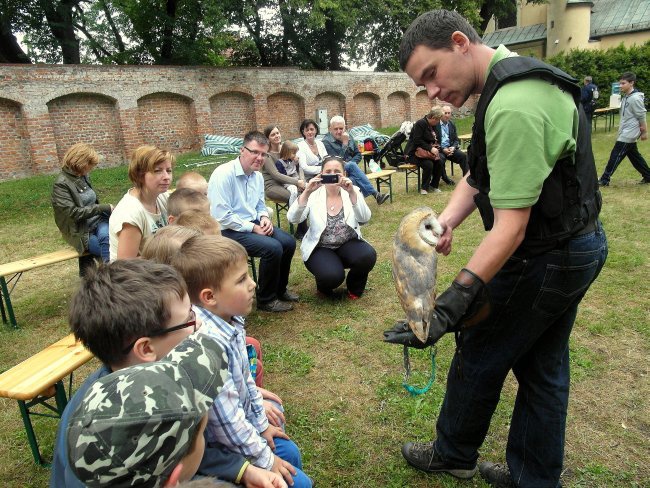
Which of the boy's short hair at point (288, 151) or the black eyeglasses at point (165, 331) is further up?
the black eyeglasses at point (165, 331)

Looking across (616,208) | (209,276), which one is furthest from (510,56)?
(616,208)

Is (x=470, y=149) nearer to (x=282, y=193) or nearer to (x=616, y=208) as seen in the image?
Answer: (x=282, y=193)

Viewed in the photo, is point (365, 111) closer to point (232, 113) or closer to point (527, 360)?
point (232, 113)

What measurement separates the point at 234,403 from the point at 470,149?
130cm

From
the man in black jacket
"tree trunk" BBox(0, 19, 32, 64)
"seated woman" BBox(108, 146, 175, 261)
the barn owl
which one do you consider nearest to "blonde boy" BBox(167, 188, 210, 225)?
"seated woman" BBox(108, 146, 175, 261)

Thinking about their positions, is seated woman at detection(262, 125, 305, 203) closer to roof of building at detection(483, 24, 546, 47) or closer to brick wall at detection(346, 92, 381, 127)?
brick wall at detection(346, 92, 381, 127)

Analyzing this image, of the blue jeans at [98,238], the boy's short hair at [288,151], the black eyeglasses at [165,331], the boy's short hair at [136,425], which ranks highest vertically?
the boy's short hair at [136,425]

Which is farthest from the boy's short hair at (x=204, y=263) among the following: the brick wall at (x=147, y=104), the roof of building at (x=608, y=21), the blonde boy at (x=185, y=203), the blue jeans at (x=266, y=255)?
the roof of building at (x=608, y=21)

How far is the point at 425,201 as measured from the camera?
29.7 feet

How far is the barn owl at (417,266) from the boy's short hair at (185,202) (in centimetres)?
222

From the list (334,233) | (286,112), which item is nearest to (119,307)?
(334,233)

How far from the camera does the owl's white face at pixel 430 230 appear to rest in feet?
6.04

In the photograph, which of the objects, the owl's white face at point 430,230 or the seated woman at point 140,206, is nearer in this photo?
the owl's white face at point 430,230

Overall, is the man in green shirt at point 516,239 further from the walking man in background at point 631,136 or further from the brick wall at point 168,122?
the brick wall at point 168,122
